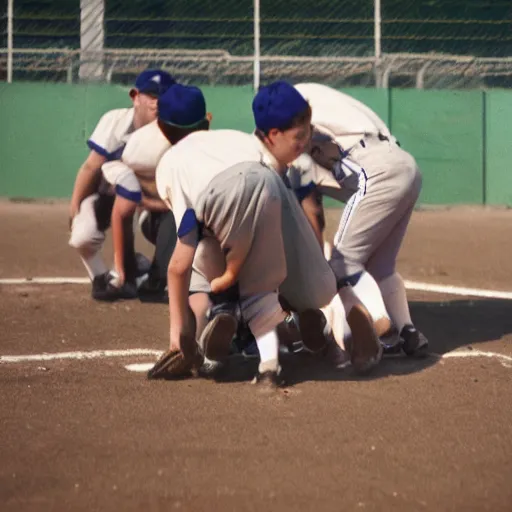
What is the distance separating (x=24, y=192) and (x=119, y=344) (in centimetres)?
992

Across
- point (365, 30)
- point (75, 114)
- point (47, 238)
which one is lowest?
point (47, 238)

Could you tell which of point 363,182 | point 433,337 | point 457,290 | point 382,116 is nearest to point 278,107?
point 363,182

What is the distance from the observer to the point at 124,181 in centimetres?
775

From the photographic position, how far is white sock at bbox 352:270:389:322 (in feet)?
19.6

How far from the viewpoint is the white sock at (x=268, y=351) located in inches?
212

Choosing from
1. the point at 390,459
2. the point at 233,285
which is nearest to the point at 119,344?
the point at 233,285

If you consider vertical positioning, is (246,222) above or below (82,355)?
above

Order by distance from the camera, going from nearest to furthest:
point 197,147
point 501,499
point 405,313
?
point 501,499
point 197,147
point 405,313

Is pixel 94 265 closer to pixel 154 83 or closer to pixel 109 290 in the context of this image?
pixel 109 290

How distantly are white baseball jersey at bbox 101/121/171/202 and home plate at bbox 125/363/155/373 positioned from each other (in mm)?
1776

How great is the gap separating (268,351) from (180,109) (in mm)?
1349

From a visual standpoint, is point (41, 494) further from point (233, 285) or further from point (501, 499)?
point (233, 285)

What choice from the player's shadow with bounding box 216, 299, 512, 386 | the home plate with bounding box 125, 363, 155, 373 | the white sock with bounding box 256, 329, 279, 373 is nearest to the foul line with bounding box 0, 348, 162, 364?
the home plate with bounding box 125, 363, 155, 373

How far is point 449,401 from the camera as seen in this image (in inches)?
201
